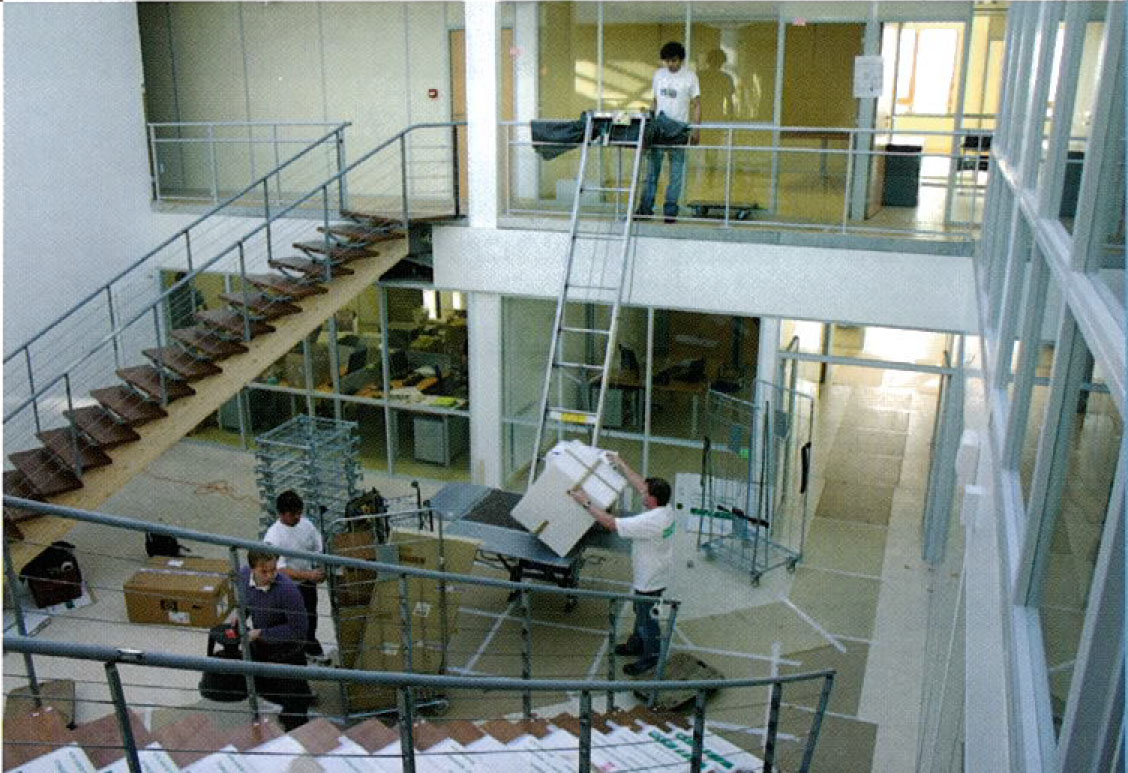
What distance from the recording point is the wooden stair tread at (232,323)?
8.21 m

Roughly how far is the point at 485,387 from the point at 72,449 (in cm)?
438

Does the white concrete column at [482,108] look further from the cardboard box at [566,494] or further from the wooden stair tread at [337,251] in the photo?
the cardboard box at [566,494]

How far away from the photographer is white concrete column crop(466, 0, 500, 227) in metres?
9.51

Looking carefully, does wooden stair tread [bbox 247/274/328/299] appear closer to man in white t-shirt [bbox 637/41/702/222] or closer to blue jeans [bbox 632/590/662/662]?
man in white t-shirt [bbox 637/41/702/222]

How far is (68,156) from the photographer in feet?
35.3

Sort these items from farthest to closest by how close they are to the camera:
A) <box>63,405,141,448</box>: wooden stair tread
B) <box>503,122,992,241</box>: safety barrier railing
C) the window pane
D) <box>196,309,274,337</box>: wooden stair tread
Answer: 1. <box>503,122,992,241</box>: safety barrier railing
2. <box>196,309,274,337</box>: wooden stair tread
3. <box>63,405,141,448</box>: wooden stair tread
4. the window pane

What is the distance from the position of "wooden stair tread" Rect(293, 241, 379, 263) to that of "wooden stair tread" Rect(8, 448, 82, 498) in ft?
9.54

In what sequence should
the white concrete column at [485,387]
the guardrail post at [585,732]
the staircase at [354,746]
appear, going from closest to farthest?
1. the staircase at [354,746]
2. the guardrail post at [585,732]
3. the white concrete column at [485,387]

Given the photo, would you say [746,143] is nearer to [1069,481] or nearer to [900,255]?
[900,255]

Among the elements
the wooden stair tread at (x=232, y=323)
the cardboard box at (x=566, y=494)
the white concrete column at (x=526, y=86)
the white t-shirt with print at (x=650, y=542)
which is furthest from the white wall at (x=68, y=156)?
the white t-shirt with print at (x=650, y=542)

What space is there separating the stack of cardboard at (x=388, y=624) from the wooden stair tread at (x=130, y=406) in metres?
1.74

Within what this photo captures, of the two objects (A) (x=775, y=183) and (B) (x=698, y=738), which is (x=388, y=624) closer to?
(B) (x=698, y=738)

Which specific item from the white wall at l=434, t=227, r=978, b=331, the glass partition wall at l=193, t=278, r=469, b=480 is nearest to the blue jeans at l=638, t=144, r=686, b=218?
the white wall at l=434, t=227, r=978, b=331

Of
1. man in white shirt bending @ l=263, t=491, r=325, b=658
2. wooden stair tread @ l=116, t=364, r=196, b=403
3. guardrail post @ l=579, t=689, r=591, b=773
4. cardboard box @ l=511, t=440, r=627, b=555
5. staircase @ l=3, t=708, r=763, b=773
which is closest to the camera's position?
staircase @ l=3, t=708, r=763, b=773
